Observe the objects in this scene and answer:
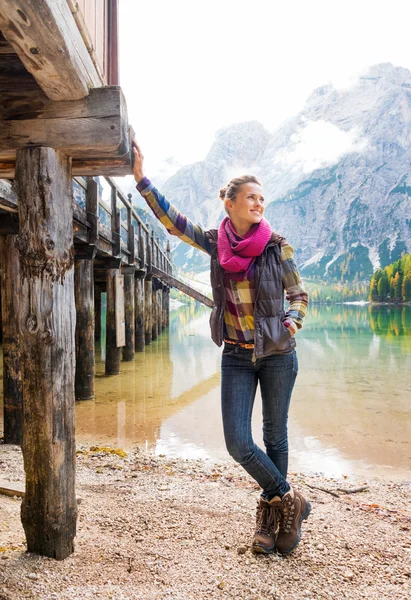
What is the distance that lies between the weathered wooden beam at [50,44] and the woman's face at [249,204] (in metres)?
Answer: 1.04

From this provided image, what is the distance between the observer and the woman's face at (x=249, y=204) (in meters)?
2.77

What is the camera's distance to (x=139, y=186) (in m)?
2.90

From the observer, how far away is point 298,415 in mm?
7988

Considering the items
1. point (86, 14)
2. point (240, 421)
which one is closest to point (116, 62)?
point (86, 14)

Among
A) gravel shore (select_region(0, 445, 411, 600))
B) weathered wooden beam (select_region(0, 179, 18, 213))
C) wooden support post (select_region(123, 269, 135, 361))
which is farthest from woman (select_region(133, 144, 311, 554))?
wooden support post (select_region(123, 269, 135, 361))

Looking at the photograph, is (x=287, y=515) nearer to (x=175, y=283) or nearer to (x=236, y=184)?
(x=236, y=184)

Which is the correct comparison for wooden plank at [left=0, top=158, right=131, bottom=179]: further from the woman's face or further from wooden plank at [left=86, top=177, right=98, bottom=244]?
wooden plank at [left=86, top=177, right=98, bottom=244]

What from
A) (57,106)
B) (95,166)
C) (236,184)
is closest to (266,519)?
(236,184)

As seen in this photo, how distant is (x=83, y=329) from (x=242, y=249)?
6.30 metres

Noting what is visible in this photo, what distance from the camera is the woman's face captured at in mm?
2766

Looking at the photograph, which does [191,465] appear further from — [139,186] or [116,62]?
[116,62]

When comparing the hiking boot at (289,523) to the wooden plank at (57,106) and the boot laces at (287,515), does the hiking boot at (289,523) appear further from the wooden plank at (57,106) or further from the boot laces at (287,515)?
the wooden plank at (57,106)

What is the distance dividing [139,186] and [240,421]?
1579 mm

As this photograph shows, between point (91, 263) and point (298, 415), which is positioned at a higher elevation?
point (91, 263)
